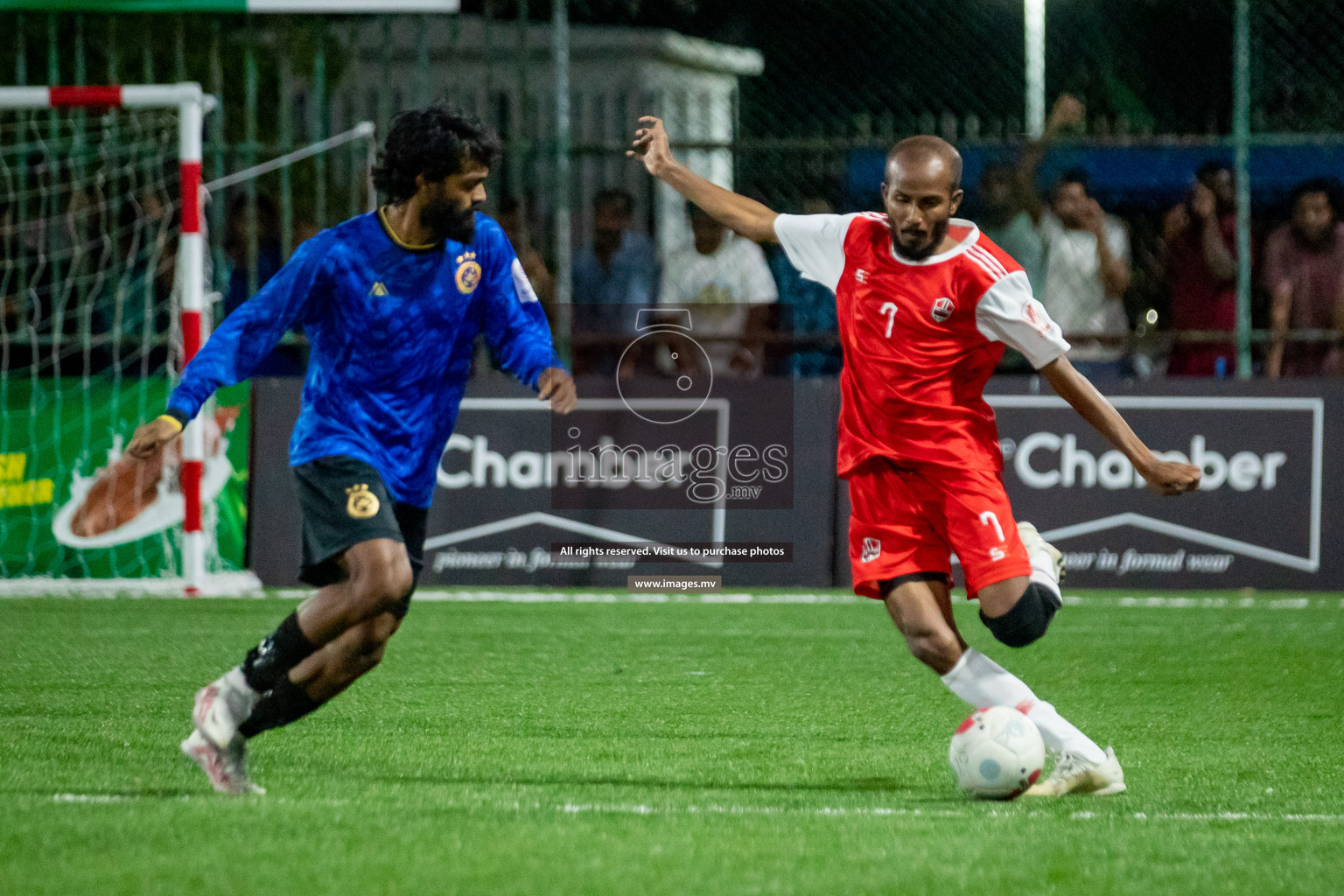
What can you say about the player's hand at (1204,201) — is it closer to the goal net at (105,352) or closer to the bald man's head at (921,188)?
the goal net at (105,352)

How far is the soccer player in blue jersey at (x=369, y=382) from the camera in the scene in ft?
15.4

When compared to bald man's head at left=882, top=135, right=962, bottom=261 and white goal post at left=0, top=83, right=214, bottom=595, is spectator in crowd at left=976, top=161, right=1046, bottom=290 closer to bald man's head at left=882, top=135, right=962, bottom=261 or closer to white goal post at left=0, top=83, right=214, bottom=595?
white goal post at left=0, top=83, right=214, bottom=595

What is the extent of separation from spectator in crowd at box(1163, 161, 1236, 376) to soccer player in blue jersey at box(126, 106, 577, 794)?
6813mm

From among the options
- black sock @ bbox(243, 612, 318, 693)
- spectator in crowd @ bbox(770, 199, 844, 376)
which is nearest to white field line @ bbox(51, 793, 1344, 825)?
black sock @ bbox(243, 612, 318, 693)

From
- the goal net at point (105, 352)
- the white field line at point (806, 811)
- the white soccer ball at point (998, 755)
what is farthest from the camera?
the goal net at point (105, 352)

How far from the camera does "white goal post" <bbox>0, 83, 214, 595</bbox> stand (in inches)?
378

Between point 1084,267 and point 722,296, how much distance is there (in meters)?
2.29

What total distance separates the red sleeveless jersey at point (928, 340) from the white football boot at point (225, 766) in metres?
1.92

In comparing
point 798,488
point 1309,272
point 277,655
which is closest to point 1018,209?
point 1309,272

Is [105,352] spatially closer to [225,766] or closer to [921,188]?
[225,766]

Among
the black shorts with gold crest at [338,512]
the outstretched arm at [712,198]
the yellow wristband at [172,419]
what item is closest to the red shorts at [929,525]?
the outstretched arm at [712,198]

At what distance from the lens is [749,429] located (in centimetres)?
1037

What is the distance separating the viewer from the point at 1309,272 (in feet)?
35.0

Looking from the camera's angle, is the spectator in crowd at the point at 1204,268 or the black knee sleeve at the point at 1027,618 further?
the spectator in crowd at the point at 1204,268
